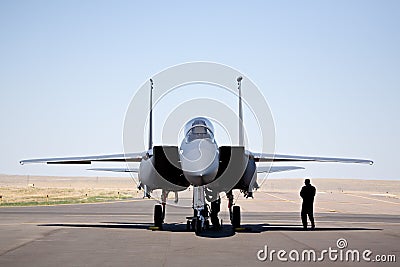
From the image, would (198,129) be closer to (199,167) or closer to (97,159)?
(199,167)

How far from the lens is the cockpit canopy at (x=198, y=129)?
17973 mm

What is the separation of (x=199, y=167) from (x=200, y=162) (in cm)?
16

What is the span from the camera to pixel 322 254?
12.8m

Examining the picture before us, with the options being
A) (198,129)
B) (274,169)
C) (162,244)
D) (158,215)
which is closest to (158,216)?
(158,215)

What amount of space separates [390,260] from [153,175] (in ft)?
31.8

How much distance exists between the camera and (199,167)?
1623 cm

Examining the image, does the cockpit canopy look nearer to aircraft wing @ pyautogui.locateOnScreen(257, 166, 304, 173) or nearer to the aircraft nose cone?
the aircraft nose cone

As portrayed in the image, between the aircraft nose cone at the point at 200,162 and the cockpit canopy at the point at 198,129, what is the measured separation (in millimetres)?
1000

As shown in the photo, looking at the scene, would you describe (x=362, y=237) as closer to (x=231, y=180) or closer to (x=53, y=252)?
(x=231, y=180)

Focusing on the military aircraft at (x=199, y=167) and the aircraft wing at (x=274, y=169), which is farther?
the aircraft wing at (x=274, y=169)

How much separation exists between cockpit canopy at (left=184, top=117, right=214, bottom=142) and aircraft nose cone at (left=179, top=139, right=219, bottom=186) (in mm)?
1000

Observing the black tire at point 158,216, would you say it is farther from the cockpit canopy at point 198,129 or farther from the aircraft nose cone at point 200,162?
the aircraft nose cone at point 200,162

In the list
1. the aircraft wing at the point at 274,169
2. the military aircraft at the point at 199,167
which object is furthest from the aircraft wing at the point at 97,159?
the aircraft wing at the point at 274,169

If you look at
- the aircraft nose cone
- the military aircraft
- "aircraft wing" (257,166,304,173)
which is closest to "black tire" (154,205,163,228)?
the military aircraft
